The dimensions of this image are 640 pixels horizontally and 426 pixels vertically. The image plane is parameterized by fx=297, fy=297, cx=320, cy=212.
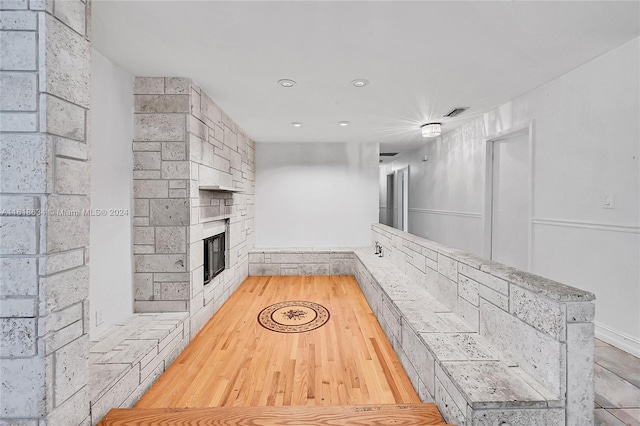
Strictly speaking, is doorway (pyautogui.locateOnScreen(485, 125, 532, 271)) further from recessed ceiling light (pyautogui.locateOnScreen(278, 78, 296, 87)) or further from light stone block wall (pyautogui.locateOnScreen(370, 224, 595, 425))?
recessed ceiling light (pyautogui.locateOnScreen(278, 78, 296, 87))

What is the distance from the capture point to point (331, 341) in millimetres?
2588

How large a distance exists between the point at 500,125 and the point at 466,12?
219 centimetres

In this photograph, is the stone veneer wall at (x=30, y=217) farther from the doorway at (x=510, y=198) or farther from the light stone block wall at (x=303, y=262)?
the doorway at (x=510, y=198)

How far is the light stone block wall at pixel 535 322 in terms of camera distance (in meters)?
1.22

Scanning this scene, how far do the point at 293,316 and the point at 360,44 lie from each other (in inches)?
103

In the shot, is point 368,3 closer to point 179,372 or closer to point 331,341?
point 331,341

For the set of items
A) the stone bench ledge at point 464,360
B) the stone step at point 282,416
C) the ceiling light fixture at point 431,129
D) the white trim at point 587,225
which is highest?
the ceiling light fixture at point 431,129

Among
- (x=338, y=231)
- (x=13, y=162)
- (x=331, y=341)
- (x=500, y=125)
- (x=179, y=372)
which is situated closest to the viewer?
(x=13, y=162)

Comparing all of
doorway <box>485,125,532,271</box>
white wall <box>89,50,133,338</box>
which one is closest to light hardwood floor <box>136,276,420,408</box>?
white wall <box>89,50,133,338</box>

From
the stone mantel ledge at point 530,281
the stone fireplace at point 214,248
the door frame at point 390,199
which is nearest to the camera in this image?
the stone mantel ledge at point 530,281

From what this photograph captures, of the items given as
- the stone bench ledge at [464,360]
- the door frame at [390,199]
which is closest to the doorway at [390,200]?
the door frame at [390,199]

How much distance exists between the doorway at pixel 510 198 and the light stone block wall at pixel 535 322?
168 centimetres

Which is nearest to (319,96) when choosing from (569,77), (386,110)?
(386,110)

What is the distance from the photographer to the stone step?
1482 mm
